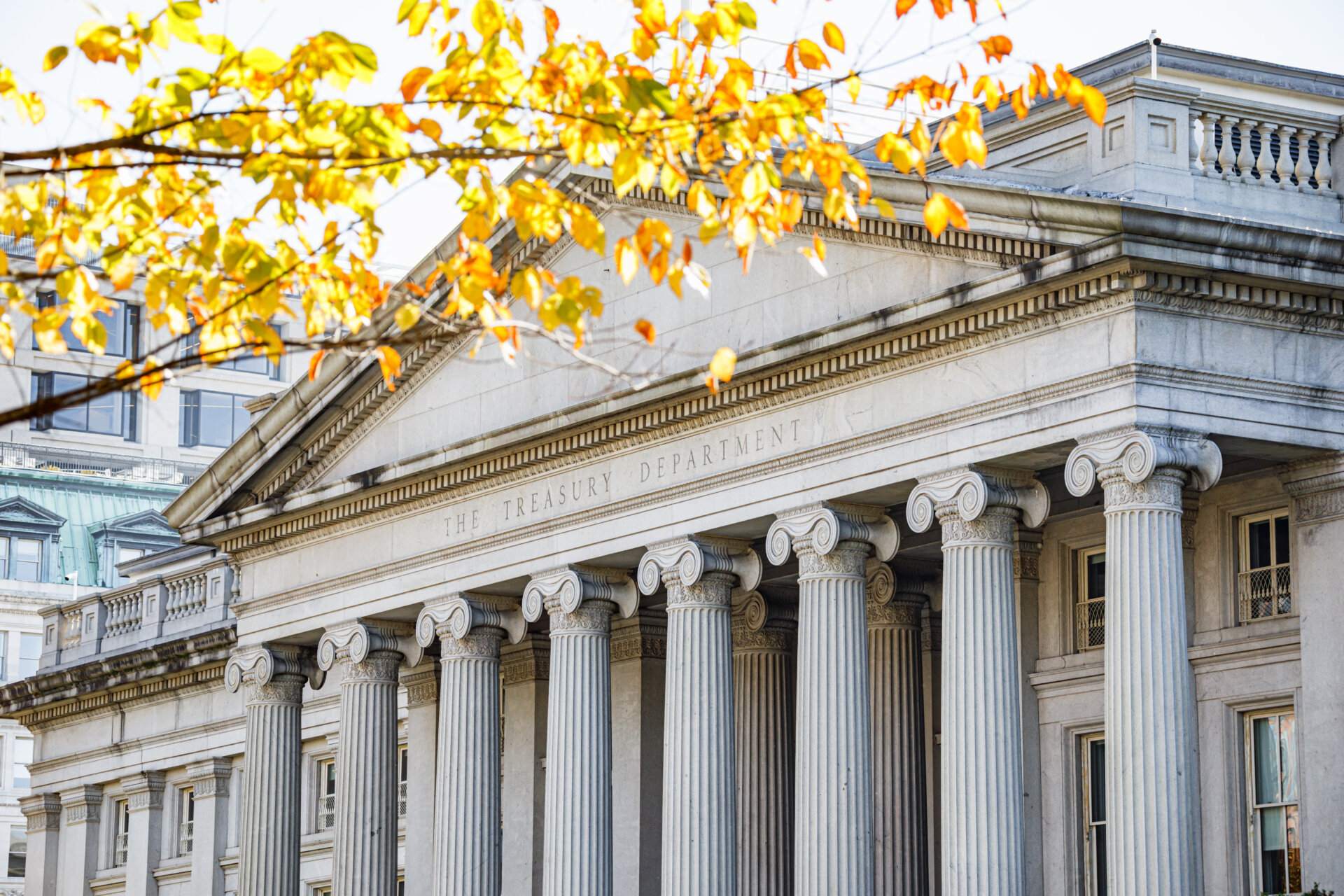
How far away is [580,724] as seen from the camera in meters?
33.8

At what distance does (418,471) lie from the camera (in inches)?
1435

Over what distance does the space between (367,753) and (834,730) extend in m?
11.1

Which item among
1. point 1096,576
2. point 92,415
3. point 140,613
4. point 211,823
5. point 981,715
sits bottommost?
point 211,823

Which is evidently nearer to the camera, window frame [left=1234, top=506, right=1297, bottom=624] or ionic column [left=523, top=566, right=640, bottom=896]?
window frame [left=1234, top=506, right=1297, bottom=624]

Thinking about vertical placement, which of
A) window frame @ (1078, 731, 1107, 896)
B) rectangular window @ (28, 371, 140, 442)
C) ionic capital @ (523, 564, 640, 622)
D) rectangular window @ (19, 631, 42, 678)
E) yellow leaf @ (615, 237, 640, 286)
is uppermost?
rectangular window @ (28, 371, 140, 442)

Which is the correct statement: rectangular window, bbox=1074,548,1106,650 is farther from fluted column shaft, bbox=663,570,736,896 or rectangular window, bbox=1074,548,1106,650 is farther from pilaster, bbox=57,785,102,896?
pilaster, bbox=57,785,102,896

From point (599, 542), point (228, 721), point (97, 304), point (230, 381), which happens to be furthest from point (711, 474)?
point (230, 381)

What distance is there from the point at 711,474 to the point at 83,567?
5989cm

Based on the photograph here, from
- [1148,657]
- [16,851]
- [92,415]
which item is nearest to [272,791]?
[1148,657]

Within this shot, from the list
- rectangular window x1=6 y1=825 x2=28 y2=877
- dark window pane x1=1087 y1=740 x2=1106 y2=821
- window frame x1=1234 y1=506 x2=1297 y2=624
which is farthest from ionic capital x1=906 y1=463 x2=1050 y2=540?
rectangular window x1=6 y1=825 x2=28 y2=877

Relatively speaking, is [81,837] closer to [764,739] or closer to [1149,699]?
[764,739]

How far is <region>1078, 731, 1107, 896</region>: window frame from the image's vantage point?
101ft

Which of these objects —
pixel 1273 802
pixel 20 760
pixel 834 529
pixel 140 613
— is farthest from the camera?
pixel 20 760

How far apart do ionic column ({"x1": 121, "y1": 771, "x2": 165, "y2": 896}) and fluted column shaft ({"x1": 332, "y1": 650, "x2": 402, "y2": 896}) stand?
15.3 metres
